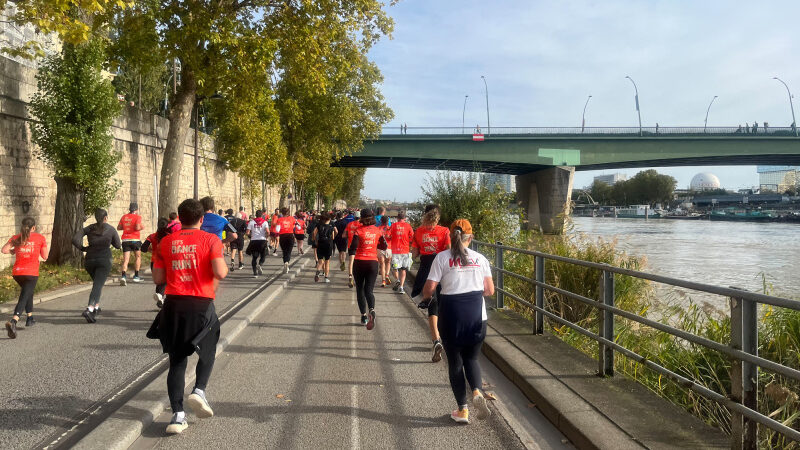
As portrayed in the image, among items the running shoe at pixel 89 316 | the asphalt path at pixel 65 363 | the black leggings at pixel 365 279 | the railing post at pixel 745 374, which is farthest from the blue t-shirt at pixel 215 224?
the railing post at pixel 745 374

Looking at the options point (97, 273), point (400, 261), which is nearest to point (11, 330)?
point (97, 273)

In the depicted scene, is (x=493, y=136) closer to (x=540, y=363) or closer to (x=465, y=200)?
(x=465, y=200)

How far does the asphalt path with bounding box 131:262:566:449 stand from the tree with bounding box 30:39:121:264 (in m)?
7.95

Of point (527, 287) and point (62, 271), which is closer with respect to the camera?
point (527, 287)

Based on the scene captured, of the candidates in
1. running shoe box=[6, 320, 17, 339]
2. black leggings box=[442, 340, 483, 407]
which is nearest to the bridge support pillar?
running shoe box=[6, 320, 17, 339]

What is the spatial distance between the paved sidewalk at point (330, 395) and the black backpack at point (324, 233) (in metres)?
5.20

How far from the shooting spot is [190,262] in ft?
14.6

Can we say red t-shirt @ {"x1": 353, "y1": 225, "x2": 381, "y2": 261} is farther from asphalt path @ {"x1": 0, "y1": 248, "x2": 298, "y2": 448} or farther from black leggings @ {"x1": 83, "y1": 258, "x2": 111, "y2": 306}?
black leggings @ {"x1": 83, "y1": 258, "x2": 111, "y2": 306}

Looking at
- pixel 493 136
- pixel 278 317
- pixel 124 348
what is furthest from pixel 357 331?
pixel 493 136

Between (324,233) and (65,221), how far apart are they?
6.03m

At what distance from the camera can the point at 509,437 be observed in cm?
439

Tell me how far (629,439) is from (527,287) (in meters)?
6.55

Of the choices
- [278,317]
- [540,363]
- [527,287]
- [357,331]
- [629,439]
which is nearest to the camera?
[629,439]

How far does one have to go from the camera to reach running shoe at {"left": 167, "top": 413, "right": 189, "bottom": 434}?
14.2 ft
